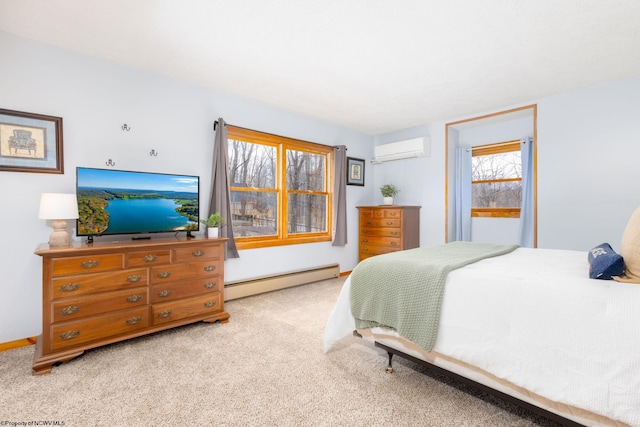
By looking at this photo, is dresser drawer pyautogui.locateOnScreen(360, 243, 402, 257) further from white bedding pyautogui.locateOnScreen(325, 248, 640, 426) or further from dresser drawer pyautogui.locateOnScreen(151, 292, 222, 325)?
white bedding pyautogui.locateOnScreen(325, 248, 640, 426)

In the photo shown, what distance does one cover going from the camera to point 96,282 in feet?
7.47

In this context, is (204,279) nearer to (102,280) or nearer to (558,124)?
(102,280)

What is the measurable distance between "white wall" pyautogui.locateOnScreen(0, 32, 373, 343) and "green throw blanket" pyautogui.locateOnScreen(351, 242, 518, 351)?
84.9 inches

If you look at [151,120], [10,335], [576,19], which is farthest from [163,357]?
[576,19]

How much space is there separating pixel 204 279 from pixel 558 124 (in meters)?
4.37

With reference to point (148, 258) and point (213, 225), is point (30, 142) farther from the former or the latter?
point (213, 225)

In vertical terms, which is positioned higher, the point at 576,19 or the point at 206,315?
the point at 576,19

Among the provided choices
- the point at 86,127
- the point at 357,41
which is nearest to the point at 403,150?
the point at 357,41

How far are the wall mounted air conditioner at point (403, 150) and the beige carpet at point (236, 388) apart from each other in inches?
130

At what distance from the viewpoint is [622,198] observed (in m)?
3.28

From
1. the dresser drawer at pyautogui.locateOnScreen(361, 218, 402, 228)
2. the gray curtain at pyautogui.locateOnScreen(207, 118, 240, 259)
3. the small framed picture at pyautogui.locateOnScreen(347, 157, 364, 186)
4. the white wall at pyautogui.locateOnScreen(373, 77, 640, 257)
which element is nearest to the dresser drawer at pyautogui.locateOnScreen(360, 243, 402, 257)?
the dresser drawer at pyautogui.locateOnScreen(361, 218, 402, 228)

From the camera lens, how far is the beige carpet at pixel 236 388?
1.59 meters

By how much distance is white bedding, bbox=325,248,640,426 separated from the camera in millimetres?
1215

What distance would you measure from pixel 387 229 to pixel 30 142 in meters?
4.14
